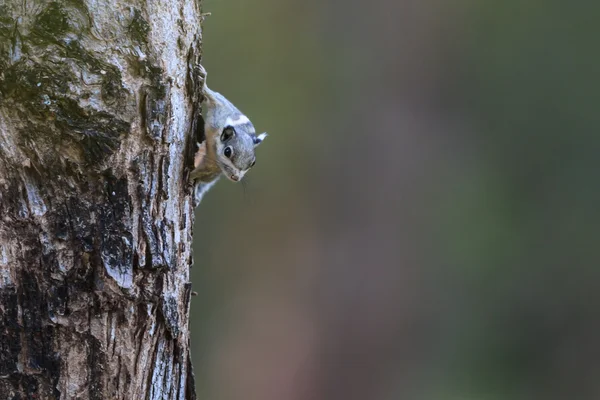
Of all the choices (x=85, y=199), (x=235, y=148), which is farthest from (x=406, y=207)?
(x=85, y=199)

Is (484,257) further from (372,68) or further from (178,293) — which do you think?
(178,293)

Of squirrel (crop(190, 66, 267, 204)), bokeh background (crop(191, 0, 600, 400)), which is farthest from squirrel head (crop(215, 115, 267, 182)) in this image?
bokeh background (crop(191, 0, 600, 400))

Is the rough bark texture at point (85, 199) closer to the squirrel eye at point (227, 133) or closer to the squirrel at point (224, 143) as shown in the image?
the squirrel at point (224, 143)

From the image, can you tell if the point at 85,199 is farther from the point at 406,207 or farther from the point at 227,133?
the point at 406,207

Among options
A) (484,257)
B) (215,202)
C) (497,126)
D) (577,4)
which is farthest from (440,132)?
(215,202)

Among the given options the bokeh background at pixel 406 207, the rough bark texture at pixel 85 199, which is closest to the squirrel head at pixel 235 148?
the rough bark texture at pixel 85 199

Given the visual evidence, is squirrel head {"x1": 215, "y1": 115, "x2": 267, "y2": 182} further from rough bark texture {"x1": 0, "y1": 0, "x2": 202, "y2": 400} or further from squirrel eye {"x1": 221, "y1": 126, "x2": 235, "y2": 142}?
rough bark texture {"x1": 0, "y1": 0, "x2": 202, "y2": 400}

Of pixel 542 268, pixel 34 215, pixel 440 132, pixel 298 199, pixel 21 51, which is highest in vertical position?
pixel 440 132
